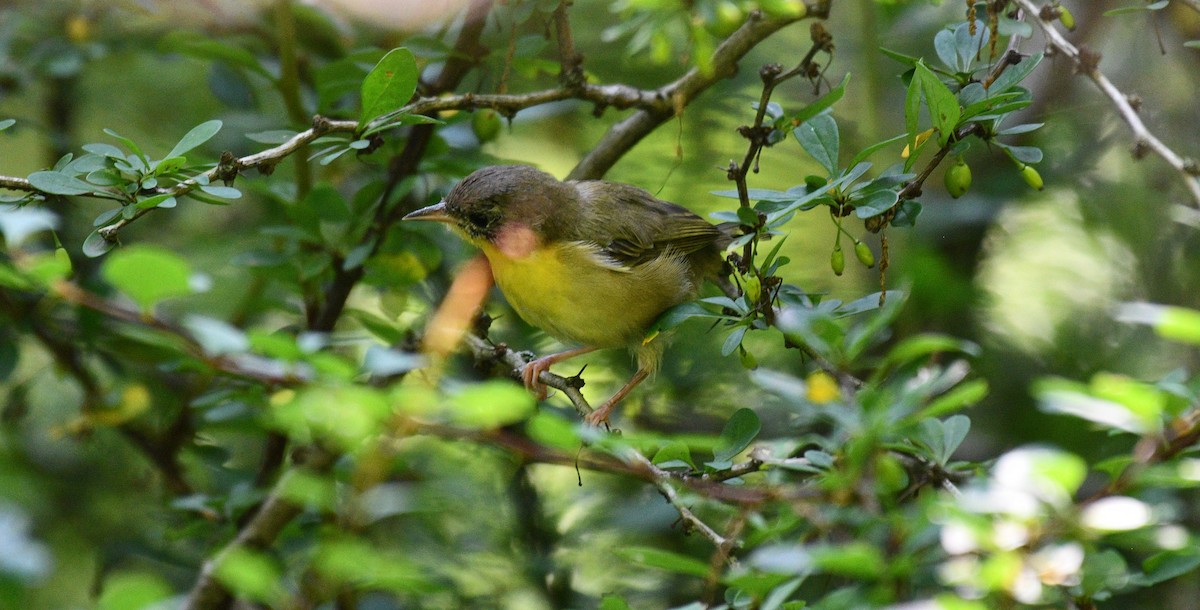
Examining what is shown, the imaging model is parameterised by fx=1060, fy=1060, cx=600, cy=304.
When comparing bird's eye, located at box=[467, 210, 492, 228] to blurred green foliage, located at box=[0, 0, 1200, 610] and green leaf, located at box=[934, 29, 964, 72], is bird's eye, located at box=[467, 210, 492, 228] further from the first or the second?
green leaf, located at box=[934, 29, 964, 72]

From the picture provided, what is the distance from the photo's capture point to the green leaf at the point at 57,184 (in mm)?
2486

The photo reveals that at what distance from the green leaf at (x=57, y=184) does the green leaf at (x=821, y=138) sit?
176cm

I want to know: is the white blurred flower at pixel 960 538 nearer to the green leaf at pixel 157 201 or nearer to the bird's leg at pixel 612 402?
the green leaf at pixel 157 201

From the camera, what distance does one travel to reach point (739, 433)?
2447mm

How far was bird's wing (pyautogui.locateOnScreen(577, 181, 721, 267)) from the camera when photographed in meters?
4.24

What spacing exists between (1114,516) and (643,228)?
2909 millimetres

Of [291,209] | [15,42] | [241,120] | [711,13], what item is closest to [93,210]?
[15,42]

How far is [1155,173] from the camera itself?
519 centimetres

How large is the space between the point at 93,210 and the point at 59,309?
1083mm

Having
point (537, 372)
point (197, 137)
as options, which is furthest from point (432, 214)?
point (197, 137)

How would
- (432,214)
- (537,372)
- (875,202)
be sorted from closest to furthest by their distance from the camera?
(875,202) → (537,372) → (432,214)

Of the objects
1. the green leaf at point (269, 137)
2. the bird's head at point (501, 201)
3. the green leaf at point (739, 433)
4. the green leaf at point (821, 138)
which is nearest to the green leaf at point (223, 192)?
the green leaf at point (269, 137)

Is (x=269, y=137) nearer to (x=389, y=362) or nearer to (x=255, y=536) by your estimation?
(x=255, y=536)

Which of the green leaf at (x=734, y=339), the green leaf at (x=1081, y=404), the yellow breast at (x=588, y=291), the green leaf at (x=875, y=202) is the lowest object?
the yellow breast at (x=588, y=291)
